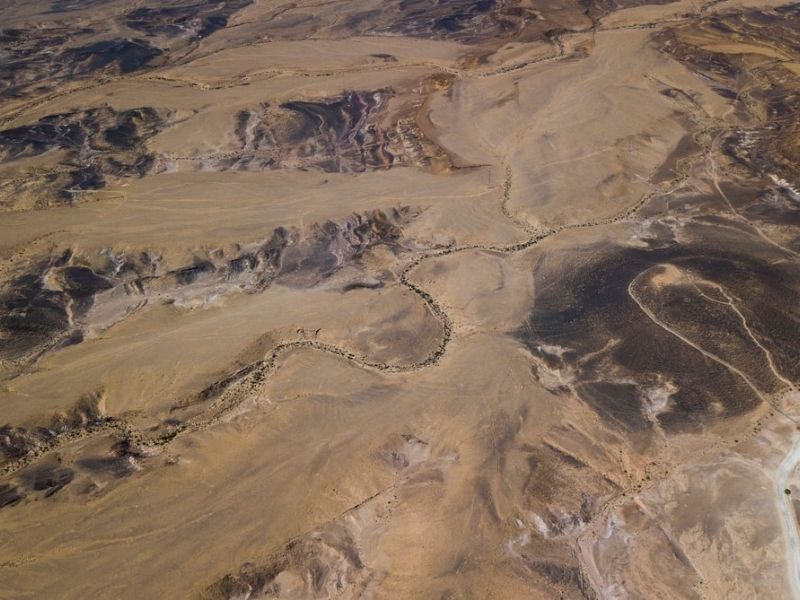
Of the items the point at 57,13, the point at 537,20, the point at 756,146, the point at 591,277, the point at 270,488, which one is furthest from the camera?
the point at 57,13

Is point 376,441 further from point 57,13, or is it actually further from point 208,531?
point 57,13

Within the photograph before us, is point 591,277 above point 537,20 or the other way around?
the other way around

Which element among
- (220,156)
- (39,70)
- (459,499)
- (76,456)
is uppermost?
(39,70)

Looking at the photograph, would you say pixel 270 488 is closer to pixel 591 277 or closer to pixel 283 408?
pixel 283 408

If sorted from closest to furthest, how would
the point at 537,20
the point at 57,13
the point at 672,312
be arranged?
the point at 672,312 → the point at 537,20 → the point at 57,13

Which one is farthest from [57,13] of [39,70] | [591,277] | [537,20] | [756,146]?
[756,146]

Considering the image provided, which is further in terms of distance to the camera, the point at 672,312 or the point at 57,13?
the point at 57,13
